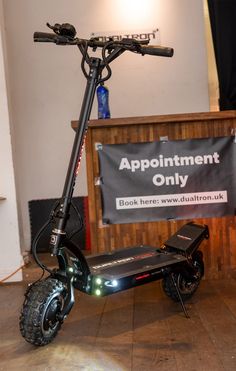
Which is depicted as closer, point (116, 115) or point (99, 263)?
point (99, 263)

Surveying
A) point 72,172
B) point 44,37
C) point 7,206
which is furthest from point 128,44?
point 7,206

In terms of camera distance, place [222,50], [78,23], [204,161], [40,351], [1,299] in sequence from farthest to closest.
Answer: [78,23], [222,50], [204,161], [1,299], [40,351]

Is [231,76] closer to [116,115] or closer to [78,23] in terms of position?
[116,115]

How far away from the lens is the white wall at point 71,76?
3.72 metres

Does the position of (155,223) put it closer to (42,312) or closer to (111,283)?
(111,283)

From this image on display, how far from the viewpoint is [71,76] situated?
3742 millimetres

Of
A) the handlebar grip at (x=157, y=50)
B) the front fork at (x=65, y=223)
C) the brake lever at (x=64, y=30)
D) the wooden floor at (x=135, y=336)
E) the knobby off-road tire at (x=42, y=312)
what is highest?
the brake lever at (x=64, y=30)

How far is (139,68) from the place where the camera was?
374cm

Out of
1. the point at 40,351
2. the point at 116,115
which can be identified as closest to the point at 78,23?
the point at 116,115

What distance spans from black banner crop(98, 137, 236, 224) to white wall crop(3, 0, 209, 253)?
83 centimetres

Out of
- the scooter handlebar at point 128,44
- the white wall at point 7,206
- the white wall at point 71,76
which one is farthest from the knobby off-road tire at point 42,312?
the white wall at point 71,76

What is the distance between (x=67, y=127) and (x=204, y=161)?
139cm

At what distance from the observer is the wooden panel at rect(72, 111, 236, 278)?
3.02 meters

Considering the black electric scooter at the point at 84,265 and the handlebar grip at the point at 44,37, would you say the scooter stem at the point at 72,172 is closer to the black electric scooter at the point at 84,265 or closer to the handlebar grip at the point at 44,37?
the black electric scooter at the point at 84,265
